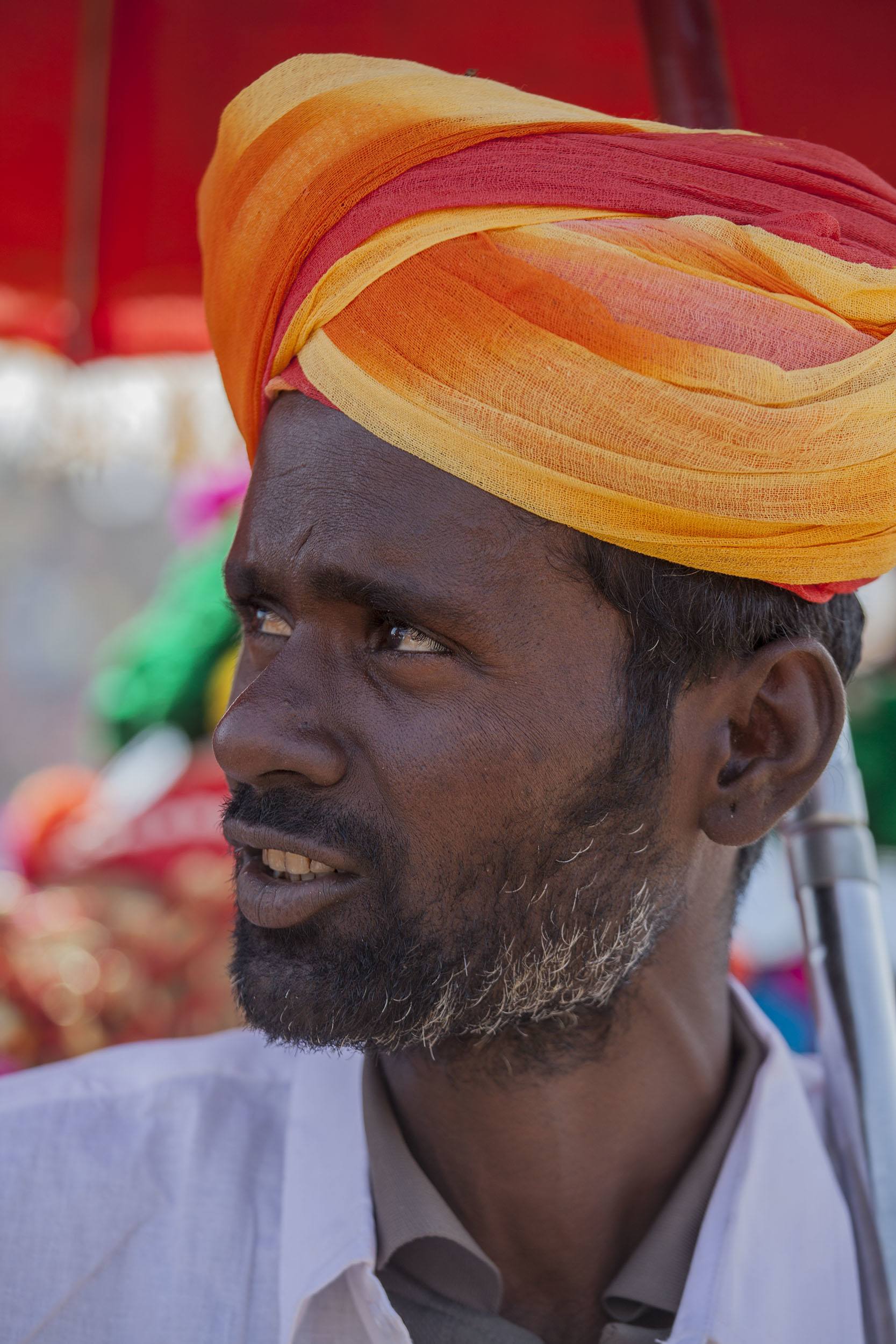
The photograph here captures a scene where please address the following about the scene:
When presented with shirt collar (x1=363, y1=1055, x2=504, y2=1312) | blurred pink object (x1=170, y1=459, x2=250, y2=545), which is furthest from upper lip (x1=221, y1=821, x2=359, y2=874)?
blurred pink object (x1=170, y1=459, x2=250, y2=545)

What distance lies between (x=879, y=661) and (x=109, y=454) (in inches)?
101

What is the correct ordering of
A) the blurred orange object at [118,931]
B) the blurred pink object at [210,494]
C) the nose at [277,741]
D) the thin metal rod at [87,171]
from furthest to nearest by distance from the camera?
the blurred pink object at [210,494], the blurred orange object at [118,931], the thin metal rod at [87,171], the nose at [277,741]

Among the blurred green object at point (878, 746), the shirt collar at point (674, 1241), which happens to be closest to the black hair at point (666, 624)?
the shirt collar at point (674, 1241)

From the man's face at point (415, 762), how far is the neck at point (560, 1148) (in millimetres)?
147

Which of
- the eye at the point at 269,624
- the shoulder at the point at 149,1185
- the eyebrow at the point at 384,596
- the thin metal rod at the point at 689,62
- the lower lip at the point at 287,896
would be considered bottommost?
the shoulder at the point at 149,1185

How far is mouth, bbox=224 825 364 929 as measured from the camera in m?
1.45

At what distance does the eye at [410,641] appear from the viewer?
150cm

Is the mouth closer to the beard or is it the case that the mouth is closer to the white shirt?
the beard

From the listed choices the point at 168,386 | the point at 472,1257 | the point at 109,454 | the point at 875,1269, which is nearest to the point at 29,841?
the point at 109,454

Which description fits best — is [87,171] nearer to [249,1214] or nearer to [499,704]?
[499,704]

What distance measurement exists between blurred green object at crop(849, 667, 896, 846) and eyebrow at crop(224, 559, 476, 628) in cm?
280

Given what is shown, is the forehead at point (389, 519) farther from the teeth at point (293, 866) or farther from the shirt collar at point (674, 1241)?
the shirt collar at point (674, 1241)

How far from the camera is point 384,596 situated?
4.78 ft

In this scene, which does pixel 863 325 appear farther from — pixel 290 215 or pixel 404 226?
pixel 290 215
